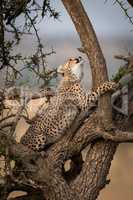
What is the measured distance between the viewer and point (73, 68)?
4.04 meters

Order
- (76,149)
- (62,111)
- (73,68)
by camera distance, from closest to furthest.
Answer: (76,149), (62,111), (73,68)

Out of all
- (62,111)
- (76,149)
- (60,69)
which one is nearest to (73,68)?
(60,69)

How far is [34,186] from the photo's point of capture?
3.45m

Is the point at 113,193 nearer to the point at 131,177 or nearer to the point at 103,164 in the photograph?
the point at 131,177

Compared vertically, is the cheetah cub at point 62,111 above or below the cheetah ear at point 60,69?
below

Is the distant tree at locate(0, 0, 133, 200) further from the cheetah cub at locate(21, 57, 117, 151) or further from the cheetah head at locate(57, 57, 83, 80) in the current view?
the cheetah head at locate(57, 57, 83, 80)

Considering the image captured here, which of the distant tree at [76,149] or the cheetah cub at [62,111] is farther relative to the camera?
the cheetah cub at [62,111]

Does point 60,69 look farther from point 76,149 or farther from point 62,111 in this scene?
point 76,149

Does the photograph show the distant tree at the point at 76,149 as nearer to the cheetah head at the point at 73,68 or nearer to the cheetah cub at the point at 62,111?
the cheetah cub at the point at 62,111

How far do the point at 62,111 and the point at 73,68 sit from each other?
359mm

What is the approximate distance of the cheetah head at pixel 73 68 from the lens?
Result: 398cm

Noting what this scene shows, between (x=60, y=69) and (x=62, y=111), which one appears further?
(x=60, y=69)

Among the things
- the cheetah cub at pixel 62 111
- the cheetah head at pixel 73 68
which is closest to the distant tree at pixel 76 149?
the cheetah cub at pixel 62 111

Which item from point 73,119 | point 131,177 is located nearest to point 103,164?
point 73,119
